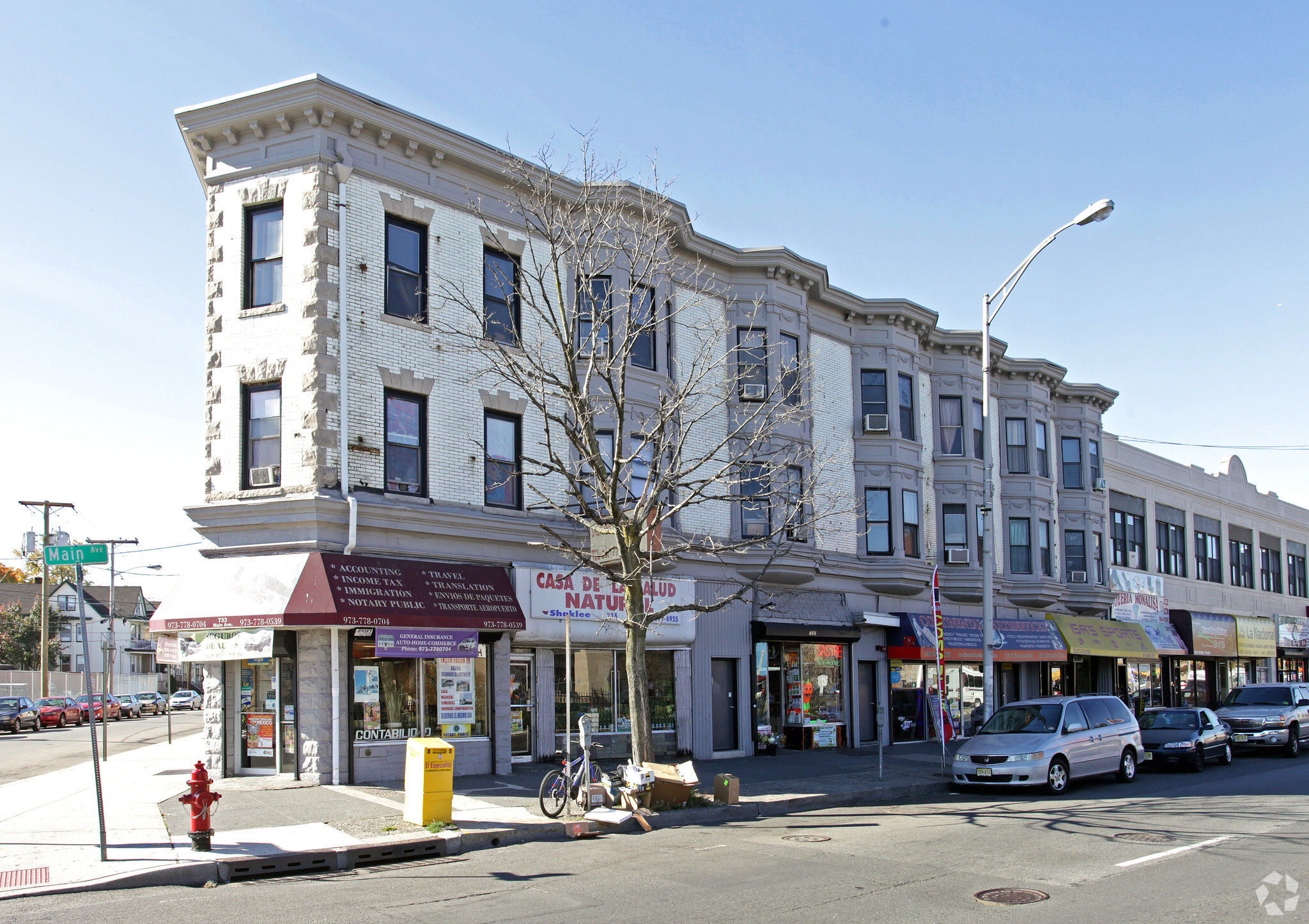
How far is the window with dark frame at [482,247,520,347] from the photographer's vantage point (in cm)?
1922

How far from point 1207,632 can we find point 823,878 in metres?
36.6

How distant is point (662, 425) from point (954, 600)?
1694 centimetres

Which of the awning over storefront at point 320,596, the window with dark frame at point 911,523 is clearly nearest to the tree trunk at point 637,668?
the awning over storefront at point 320,596

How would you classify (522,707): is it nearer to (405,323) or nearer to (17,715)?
(405,323)

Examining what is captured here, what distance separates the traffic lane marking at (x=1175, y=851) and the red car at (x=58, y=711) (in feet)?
145

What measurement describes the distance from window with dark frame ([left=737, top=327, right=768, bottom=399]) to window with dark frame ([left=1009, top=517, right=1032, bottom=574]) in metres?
12.1

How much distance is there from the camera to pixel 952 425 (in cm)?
3017

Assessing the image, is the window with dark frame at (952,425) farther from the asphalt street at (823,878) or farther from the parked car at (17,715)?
the parked car at (17,715)

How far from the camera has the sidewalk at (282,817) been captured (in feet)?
34.4

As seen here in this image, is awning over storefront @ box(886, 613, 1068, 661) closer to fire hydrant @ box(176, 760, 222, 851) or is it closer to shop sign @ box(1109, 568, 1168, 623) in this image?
shop sign @ box(1109, 568, 1168, 623)

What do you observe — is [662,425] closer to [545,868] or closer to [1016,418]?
[545,868]

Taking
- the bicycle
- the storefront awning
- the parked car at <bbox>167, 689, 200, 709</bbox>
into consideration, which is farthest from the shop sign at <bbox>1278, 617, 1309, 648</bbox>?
the parked car at <bbox>167, 689, 200, 709</bbox>

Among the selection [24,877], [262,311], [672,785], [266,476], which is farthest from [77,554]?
[672,785]

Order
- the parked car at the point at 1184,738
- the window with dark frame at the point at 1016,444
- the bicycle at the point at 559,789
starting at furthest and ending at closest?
1. the window with dark frame at the point at 1016,444
2. the parked car at the point at 1184,738
3. the bicycle at the point at 559,789
